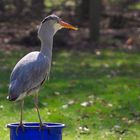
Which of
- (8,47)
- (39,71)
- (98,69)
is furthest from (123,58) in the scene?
(39,71)

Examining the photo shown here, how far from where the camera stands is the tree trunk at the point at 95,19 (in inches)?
788

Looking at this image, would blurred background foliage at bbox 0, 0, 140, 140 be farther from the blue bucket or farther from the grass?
the blue bucket

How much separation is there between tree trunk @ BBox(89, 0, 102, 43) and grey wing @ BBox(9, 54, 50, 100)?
1231 cm

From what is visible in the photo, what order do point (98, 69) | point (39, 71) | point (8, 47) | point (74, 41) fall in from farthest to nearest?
point (74, 41) < point (8, 47) < point (98, 69) < point (39, 71)

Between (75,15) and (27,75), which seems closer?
(27,75)

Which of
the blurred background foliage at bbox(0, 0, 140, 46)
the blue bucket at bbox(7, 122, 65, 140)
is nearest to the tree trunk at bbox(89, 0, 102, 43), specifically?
the blurred background foliage at bbox(0, 0, 140, 46)

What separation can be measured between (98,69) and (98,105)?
4.21 m

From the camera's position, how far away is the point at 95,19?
66.1 ft

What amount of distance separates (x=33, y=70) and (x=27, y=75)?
0.33 ft

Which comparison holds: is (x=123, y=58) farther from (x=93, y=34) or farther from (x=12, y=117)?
(x=12, y=117)

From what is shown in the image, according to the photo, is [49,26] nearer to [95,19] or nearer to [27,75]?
[27,75]

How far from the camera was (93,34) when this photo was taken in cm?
2014

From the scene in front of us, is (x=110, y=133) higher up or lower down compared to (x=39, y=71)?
lower down

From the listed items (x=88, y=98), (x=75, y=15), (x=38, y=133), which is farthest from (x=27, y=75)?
(x=75, y=15)
